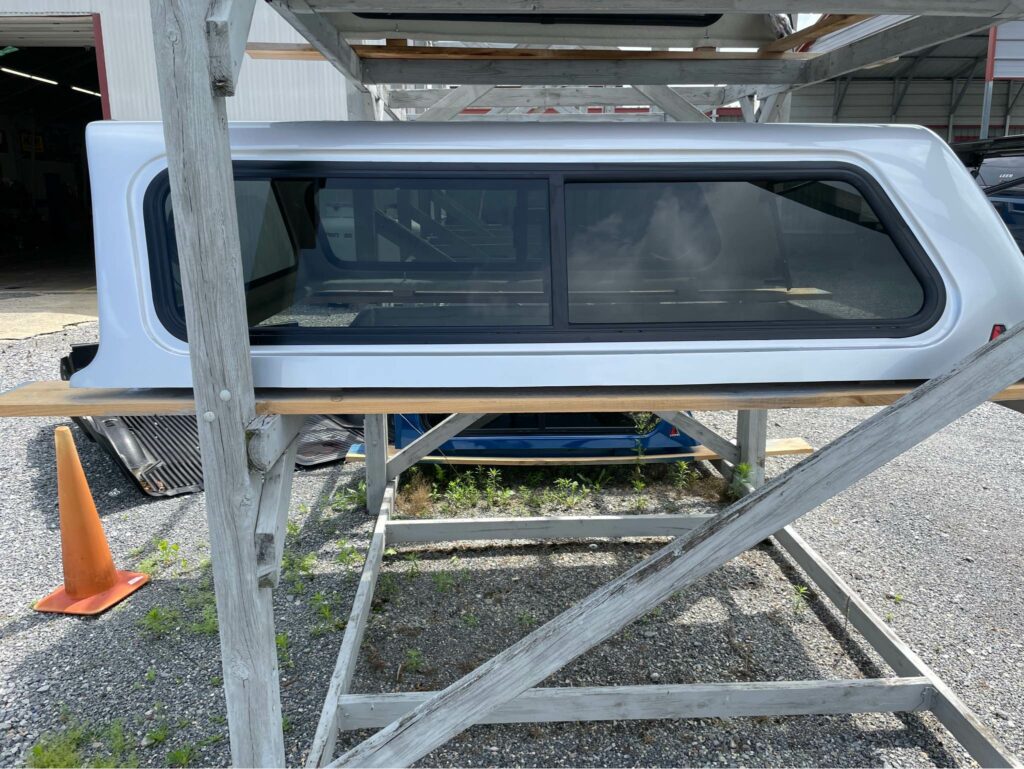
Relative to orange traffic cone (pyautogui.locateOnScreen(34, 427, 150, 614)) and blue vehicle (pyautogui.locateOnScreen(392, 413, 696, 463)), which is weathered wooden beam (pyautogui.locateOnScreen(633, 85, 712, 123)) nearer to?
blue vehicle (pyautogui.locateOnScreen(392, 413, 696, 463))

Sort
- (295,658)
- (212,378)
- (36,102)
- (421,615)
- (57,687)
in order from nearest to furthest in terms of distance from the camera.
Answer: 1. (212,378)
2. (57,687)
3. (295,658)
4. (421,615)
5. (36,102)

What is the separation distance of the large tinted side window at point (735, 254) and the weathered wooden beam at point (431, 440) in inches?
70.5

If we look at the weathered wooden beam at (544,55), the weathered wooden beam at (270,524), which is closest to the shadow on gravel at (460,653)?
the weathered wooden beam at (270,524)

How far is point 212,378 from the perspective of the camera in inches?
67.3

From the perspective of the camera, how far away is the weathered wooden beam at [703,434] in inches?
156

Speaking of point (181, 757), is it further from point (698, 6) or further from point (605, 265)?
point (698, 6)

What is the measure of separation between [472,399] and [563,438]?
9.55 ft

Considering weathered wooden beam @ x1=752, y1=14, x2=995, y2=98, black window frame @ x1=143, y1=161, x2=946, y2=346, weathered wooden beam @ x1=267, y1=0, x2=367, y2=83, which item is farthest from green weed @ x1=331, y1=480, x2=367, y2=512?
weathered wooden beam @ x1=752, y1=14, x2=995, y2=98

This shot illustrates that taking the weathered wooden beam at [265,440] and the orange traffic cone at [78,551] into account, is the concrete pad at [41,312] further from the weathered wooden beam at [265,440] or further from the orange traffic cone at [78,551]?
the weathered wooden beam at [265,440]

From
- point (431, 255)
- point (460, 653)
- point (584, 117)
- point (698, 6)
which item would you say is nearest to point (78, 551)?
point (460, 653)

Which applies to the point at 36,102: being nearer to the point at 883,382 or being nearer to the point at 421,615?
the point at 421,615

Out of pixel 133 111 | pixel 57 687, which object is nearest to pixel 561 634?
pixel 57 687

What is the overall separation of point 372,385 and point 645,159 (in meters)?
1.07

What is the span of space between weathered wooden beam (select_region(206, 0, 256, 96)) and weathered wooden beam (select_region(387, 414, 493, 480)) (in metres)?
2.37
